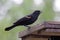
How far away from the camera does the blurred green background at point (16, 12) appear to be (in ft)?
42.9

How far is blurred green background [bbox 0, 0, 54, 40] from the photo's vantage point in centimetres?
1307

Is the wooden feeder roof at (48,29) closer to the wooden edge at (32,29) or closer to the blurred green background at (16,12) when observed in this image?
the wooden edge at (32,29)

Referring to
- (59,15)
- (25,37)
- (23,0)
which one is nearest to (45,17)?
(59,15)

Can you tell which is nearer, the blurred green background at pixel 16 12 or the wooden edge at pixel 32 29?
the wooden edge at pixel 32 29

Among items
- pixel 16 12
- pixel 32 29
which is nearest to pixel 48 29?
pixel 32 29

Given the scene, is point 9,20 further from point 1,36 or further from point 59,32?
point 59,32

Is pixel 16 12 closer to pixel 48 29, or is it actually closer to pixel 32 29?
pixel 32 29

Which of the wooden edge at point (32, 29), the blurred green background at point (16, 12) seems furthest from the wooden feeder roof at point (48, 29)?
the blurred green background at point (16, 12)

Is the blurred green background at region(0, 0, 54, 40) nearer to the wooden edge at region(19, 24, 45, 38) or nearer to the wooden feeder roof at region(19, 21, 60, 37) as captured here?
the wooden edge at region(19, 24, 45, 38)

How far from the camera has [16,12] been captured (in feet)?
46.1

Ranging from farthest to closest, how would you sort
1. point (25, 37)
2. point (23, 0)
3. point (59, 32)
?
point (23, 0), point (25, 37), point (59, 32)

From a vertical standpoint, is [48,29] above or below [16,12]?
below

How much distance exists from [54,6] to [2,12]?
212 cm

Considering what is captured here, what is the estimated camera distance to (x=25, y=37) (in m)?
5.58
